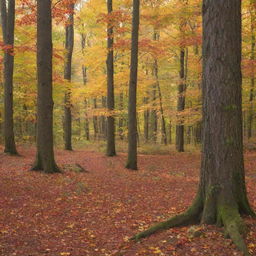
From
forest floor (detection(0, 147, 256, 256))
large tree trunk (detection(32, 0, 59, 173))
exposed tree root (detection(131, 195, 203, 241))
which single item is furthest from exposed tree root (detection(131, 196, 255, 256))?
large tree trunk (detection(32, 0, 59, 173))

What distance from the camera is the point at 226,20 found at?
494 centimetres

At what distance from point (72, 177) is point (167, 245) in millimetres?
6565

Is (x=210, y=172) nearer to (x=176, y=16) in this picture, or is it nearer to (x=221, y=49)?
(x=221, y=49)

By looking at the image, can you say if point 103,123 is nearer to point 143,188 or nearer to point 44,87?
point 44,87

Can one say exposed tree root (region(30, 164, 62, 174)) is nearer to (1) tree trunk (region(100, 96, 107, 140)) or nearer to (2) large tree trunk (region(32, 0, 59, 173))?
(2) large tree trunk (region(32, 0, 59, 173))

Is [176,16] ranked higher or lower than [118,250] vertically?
higher

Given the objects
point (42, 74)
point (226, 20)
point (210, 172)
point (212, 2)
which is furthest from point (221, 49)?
point (42, 74)

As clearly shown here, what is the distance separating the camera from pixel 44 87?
34.7 feet

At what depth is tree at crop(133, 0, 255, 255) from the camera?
4965 mm

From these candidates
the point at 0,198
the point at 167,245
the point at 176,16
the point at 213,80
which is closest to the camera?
the point at 167,245

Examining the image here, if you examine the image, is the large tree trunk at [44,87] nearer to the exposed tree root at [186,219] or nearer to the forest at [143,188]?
the forest at [143,188]

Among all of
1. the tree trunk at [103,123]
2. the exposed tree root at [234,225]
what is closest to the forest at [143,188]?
the exposed tree root at [234,225]

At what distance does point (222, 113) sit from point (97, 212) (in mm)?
4025

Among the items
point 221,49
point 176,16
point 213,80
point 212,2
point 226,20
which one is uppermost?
point 176,16
